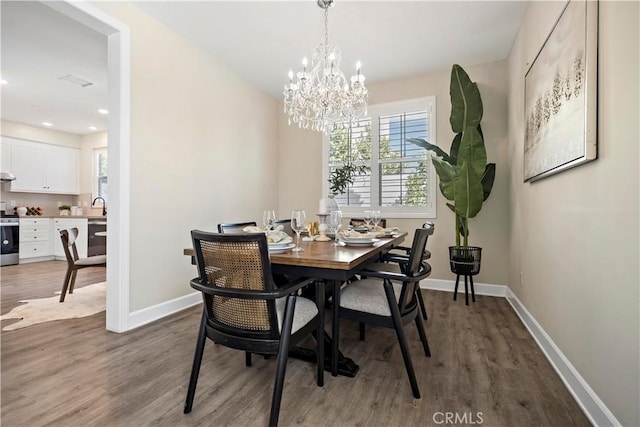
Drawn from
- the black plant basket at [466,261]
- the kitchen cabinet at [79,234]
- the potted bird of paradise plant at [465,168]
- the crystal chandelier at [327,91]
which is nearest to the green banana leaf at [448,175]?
the potted bird of paradise plant at [465,168]

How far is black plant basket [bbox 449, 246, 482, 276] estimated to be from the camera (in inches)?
128

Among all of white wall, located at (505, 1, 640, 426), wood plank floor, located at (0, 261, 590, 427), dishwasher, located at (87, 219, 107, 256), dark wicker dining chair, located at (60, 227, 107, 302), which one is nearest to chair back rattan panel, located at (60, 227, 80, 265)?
dark wicker dining chair, located at (60, 227, 107, 302)

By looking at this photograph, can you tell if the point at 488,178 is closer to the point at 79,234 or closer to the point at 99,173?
the point at 79,234

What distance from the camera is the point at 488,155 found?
3.75 meters

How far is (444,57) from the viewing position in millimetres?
3641

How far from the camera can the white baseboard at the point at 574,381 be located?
139cm

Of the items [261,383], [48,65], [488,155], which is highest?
[48,65]

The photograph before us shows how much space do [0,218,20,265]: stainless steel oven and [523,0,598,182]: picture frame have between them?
7.83 meters

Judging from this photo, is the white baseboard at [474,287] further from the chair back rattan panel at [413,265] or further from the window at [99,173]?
the window at [99,173]

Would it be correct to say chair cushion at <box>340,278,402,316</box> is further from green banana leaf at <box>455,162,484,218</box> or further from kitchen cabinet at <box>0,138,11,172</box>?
kitchen cabinet at <box>0,138,11,172</box>

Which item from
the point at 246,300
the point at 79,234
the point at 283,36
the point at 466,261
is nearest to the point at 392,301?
the point at 246,300

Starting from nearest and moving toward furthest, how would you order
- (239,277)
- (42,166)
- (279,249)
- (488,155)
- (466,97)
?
1. (239,277)
2. (279,249)
3. (466,97)
4. (488,155)
5. (42,166)
